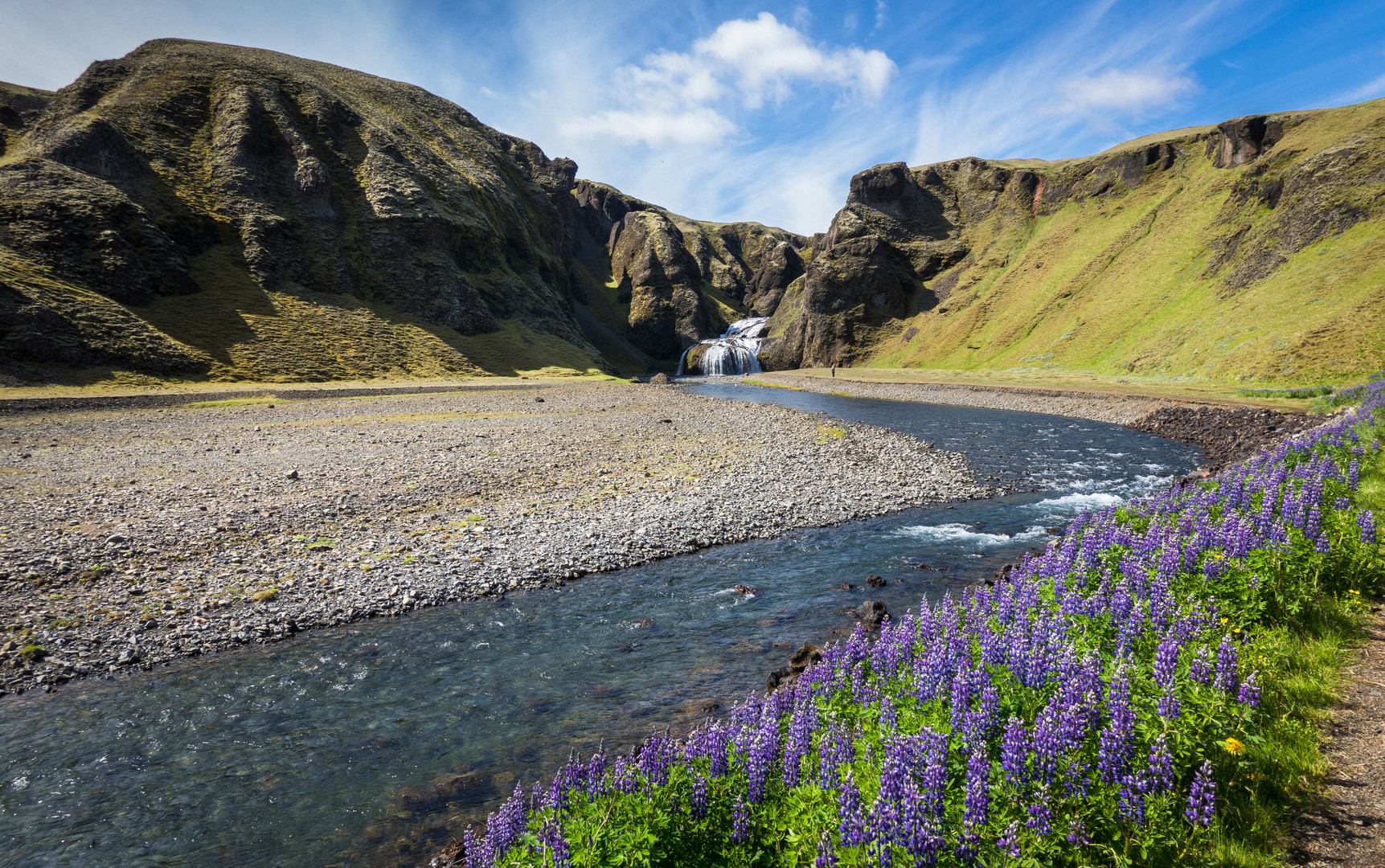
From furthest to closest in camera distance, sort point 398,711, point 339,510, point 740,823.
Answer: point 339,510, point 398,711, point 740,823

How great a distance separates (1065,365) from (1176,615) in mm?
83535

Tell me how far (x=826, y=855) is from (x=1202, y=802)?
2922 millimetres

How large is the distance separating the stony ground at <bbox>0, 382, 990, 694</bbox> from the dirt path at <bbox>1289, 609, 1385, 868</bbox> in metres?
13.7

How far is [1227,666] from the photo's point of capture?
17.4 ft

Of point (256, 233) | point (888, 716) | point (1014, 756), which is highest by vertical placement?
point (256, 233)

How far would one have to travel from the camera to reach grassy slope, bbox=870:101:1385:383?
1818 inches

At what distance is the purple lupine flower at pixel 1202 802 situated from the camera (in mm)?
3975

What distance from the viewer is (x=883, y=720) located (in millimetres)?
5668

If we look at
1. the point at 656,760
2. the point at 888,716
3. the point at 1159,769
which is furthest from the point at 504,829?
the point at 1159,769

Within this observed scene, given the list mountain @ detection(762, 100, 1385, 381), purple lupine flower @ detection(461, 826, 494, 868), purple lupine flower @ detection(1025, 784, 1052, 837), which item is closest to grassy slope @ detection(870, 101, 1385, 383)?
mountain @ detection(762, 100, 1385, 381)

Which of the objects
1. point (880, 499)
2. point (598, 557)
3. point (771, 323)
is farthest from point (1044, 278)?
point (598, 557)

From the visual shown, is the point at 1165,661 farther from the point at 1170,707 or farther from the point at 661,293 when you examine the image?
the point at 661,293

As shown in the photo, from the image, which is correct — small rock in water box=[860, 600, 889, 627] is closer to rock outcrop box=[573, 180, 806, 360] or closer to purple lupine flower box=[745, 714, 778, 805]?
purple lupine flower box=[745, 714, 778, 805]

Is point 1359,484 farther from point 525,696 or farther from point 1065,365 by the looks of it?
point 1065,365
